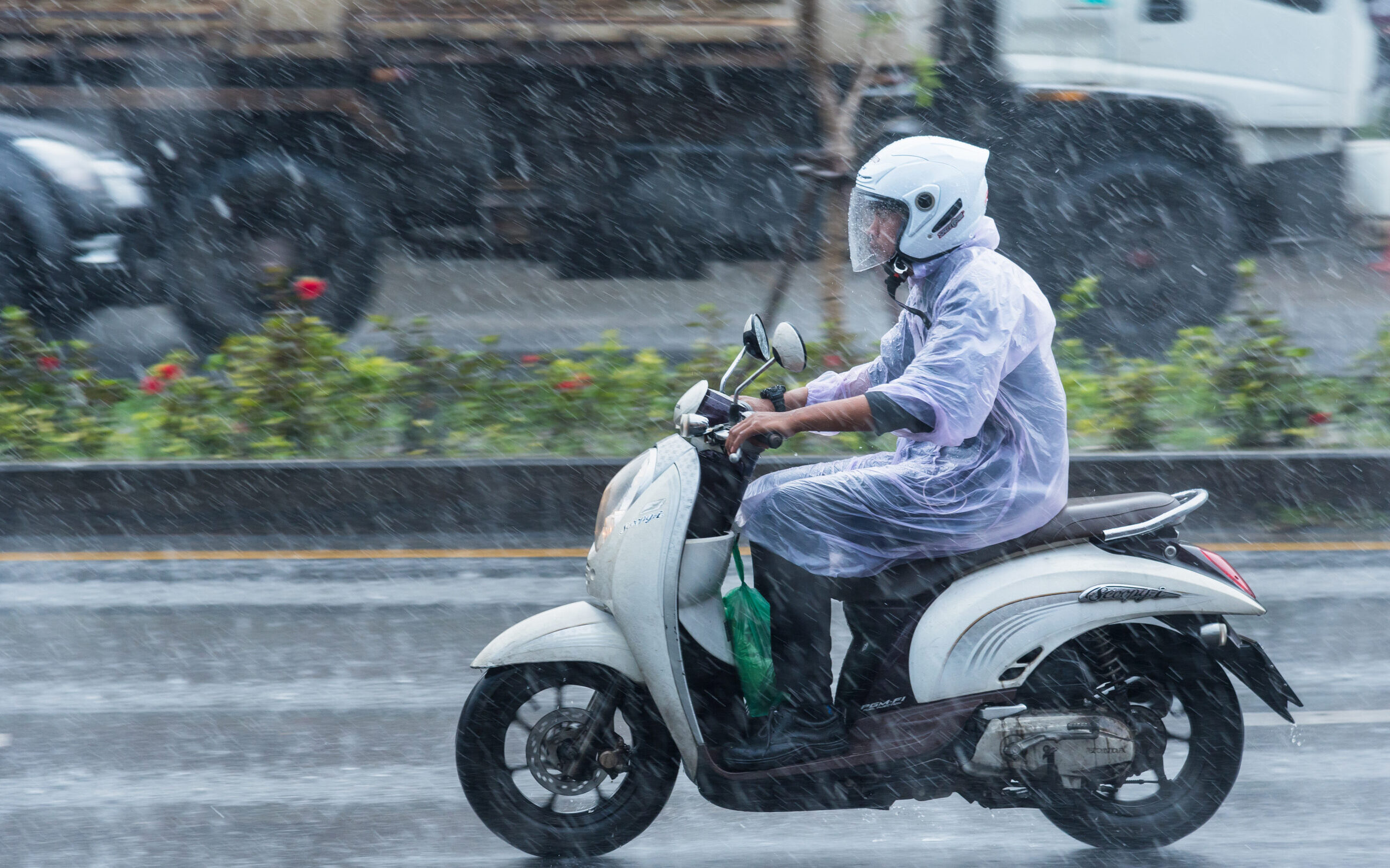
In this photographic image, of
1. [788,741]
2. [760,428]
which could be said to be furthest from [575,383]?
[760,428]

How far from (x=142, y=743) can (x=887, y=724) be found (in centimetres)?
235

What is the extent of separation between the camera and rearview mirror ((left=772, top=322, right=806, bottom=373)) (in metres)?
3.65

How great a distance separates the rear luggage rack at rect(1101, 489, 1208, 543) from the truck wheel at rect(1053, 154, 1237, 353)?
664cm

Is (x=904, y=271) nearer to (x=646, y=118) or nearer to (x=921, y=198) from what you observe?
→ (x=921, y=198)

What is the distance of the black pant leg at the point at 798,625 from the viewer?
371 cm

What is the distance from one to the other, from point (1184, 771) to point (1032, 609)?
2.05ft

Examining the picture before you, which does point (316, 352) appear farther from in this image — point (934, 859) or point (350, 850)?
point (934, 859)

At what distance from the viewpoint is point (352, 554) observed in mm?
6801

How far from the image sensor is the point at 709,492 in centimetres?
374

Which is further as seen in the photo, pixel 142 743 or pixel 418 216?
pixel 418 216

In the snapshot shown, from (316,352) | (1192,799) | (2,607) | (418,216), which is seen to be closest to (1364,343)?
(418,216)

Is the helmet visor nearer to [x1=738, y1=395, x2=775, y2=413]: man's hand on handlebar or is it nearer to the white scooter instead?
the white scooter

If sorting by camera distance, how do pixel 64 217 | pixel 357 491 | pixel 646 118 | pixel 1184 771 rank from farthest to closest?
1. pixel 646 118
2. pixel 64 217
3. pixel 357 491
4. pixel 1184 771

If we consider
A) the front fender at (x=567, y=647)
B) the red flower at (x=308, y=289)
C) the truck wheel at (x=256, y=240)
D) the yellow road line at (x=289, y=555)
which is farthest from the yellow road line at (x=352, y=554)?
the truck wheel at (x=256, y=240)
